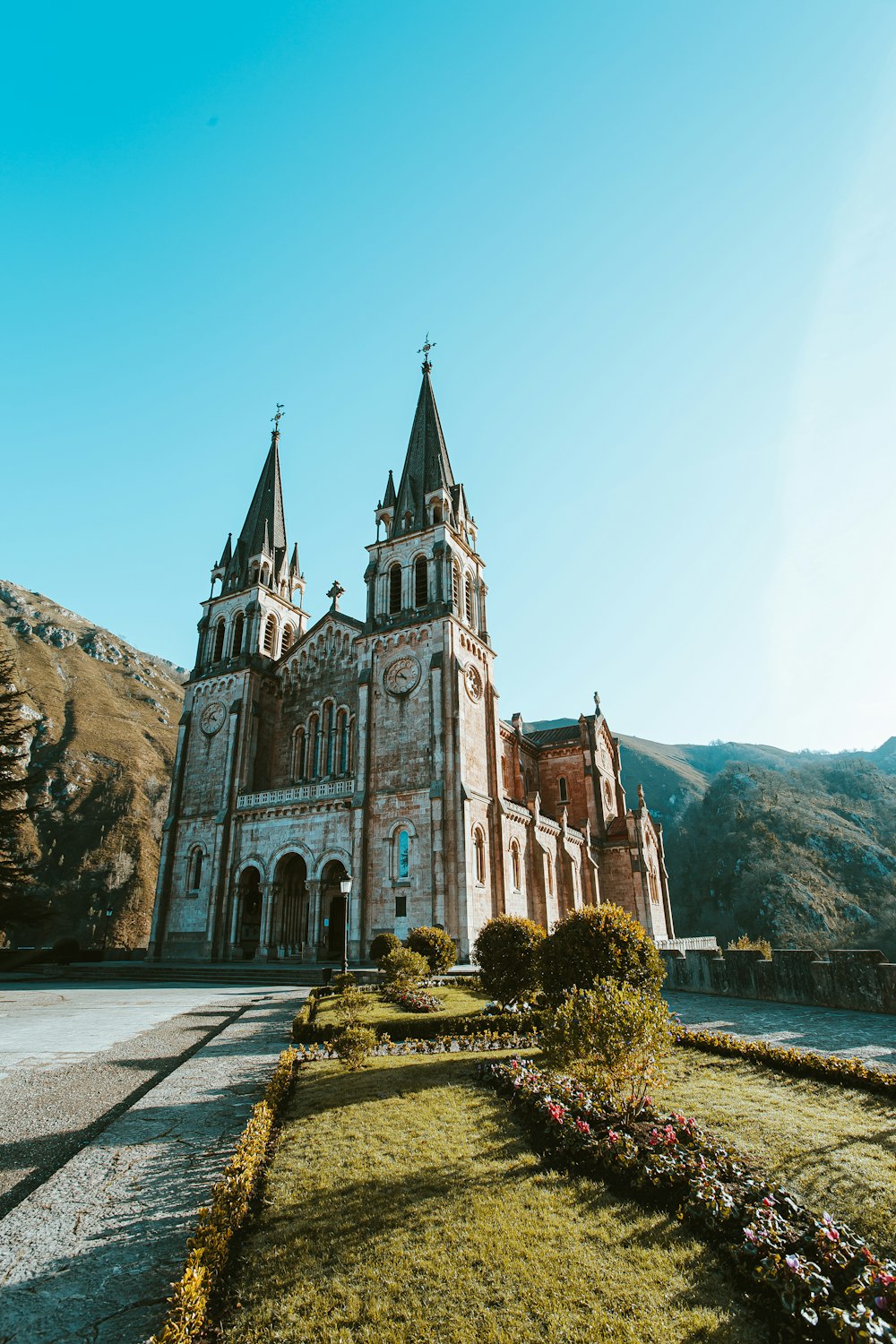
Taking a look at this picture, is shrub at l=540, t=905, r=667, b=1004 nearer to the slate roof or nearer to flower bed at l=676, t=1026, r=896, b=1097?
flower bed at l=676, t=1026, r=896, b=1097

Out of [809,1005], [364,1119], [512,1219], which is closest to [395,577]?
[809,1005]

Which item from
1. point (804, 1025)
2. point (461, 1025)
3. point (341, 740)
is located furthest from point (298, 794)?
point (804, 1025)

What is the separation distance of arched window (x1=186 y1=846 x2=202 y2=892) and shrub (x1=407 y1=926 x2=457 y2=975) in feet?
59.4

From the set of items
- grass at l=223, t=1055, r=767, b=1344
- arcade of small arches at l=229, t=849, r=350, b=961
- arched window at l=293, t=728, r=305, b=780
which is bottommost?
grass at l=223, t=1055, r=767, b=1344

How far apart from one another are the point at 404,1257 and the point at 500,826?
29.1 metres

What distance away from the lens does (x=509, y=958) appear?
54.3 feet

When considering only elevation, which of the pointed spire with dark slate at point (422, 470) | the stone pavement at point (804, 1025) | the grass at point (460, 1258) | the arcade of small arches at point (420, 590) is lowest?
the grass at point (460, 1258)

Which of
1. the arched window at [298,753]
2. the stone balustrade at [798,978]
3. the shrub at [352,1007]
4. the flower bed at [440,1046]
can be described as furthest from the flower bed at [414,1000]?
the arched window at [298,753]

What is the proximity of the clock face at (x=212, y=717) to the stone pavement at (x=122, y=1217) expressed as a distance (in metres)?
31.8

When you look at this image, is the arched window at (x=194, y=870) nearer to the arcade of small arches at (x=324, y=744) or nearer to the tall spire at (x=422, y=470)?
the arcade of small arches at (x=324, y=744)

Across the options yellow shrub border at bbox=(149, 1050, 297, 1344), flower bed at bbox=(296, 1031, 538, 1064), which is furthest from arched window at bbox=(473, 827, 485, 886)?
yellow shrub border at bbox=(149, 1050, 297, 1344)

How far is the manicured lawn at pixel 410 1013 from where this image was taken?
14320 mm

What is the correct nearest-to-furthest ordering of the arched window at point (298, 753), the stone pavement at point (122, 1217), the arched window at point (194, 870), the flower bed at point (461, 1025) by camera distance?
the stone pavement at point (122, 1217), the flower bed at point (461, 1025), the arched window at point (194, 870), the arched window at point (298, 753)

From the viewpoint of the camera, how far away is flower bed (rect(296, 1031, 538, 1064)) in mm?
12385
